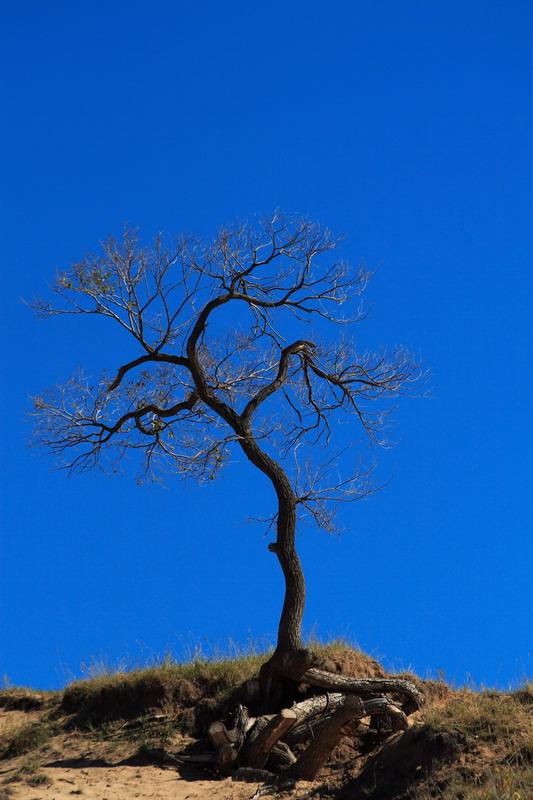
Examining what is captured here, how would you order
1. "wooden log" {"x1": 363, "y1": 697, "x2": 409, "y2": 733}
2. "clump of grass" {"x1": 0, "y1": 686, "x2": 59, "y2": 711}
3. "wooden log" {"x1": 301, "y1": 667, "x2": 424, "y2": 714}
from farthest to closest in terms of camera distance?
"clump of grass" {"x1": 0, "y1": 686, "x2": 59, "y2": 711} → "wooden log" {"x1": 301, "y1": 667, "x2": 424, "y2": 714} → "wooden log" {"x1": 363, "y1": 697, "x2": 409, "y2": 733}

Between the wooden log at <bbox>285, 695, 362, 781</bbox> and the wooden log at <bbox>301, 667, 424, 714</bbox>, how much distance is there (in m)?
1.58

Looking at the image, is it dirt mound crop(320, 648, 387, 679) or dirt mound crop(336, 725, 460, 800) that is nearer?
dirt mound crop(336, 725, 460, 800)

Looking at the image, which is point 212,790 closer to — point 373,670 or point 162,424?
point 373,670

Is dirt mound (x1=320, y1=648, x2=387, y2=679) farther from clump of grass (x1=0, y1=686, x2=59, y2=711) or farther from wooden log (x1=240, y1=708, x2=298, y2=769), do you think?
clump of grass (x1=0, y1=686, x2=59, y2=711)

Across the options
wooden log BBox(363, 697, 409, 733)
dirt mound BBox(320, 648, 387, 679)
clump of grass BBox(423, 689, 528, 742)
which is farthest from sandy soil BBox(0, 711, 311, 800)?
dirt mound BBox(320, 648, 387, 679)

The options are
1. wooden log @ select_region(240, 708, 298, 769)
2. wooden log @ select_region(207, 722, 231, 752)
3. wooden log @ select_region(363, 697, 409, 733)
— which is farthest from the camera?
wooden log @ select_region(363, 697, 409, 733)

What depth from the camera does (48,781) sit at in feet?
38.8

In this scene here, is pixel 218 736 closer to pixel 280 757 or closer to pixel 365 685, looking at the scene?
pixel 280 757

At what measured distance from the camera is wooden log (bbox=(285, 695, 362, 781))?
11.7 meters

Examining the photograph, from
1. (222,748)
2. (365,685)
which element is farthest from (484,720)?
(222,748)

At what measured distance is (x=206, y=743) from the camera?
1295 cm

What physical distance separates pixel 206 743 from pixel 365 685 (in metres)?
2.83

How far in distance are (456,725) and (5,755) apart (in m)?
7.51

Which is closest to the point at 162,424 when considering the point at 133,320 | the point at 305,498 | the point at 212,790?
the point at 133,320
